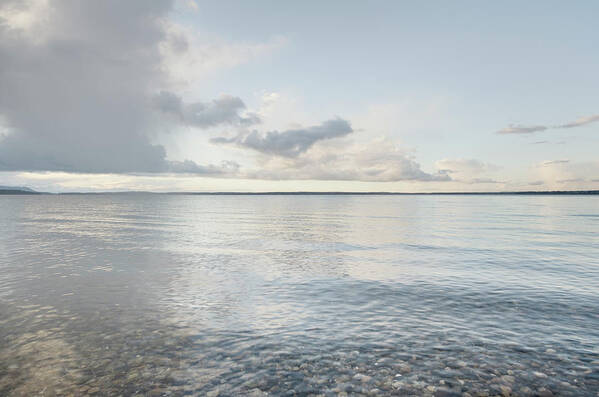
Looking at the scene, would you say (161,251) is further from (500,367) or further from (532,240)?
(532,240)

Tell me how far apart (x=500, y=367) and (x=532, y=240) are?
135 feet

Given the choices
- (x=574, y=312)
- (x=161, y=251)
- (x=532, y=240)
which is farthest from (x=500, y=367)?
(x=532, y=240)

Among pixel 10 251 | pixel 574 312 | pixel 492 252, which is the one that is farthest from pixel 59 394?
pixel 492 252

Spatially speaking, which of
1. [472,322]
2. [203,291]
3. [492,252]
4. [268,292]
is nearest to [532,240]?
[492,252]

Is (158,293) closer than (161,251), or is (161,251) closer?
(158,293)

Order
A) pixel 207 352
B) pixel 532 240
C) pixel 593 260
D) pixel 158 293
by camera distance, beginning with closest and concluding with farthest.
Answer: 1. pixel 207 352
2. pixel 158 293
3. pixel 593 260
4. pixel 532 240

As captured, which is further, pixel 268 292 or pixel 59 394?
pixel 268 292

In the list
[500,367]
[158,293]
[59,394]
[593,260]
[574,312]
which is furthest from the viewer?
[593,260]

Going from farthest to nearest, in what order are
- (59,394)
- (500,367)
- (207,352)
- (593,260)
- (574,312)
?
(593,260) → (574,312) → (207,352) → (500,367) → (59,394)

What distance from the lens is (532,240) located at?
44969 millimetres

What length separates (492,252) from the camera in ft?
117

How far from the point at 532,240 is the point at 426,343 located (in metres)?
40.5

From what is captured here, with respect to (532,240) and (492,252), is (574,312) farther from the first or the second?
(532,240)

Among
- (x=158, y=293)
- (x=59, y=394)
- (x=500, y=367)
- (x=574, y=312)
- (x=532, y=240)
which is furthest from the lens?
(x=532, y=240)
